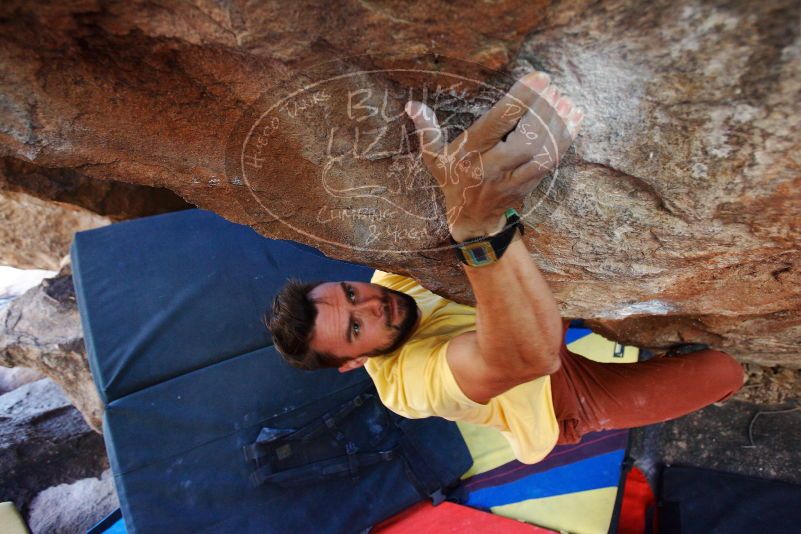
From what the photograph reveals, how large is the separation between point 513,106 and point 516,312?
338 mm

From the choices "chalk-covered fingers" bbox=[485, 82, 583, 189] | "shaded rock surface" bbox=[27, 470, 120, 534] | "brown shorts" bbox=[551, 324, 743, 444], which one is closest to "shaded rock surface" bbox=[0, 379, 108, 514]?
"shaded rock surface" bbox=[27, 470, 120, 534]

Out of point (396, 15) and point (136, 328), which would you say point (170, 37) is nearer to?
point (396, 15)

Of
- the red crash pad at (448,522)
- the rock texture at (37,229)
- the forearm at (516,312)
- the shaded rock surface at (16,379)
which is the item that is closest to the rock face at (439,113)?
the forearm at (516,312)

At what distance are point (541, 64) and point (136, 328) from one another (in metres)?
1.78

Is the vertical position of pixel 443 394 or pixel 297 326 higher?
pixel 297 326

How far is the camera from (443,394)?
1.11 m

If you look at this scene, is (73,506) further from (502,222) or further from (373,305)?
(502,222)

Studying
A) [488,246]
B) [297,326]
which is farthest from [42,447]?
[488,246]

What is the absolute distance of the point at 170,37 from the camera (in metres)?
0.66

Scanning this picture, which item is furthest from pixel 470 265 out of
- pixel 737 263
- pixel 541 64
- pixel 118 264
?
pixel 118 264

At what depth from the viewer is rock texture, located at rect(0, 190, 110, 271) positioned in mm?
2629

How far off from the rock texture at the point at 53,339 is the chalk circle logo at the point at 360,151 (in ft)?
5.92

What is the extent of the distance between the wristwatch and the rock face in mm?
102

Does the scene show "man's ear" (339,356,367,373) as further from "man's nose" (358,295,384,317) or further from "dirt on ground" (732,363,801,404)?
"dirt on ground" (732,363,801,404)
